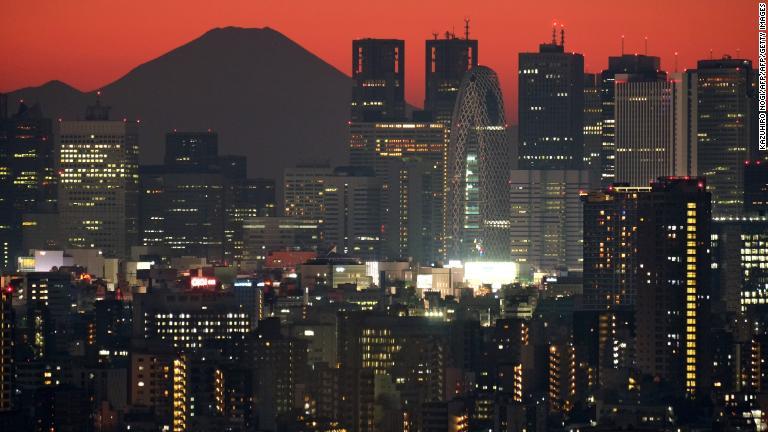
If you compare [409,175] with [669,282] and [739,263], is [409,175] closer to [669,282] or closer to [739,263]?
[739,263]

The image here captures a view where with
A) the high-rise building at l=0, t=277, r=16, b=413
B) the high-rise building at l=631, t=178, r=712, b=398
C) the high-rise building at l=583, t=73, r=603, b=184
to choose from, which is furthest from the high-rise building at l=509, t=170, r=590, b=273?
the high-rise building at l=0, t=277, r=16, b=413

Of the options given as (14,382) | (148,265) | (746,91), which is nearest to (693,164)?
(746,91)

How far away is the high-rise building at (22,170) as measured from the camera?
509 feet

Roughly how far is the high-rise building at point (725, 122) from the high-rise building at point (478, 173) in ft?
51.6

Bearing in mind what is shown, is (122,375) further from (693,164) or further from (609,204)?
(693,164)

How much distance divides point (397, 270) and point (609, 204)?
28090 millimetres

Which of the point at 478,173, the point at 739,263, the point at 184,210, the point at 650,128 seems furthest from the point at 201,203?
the point at 739,263

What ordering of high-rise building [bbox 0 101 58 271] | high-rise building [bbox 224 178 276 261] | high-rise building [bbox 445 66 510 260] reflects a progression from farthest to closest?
1. high-rise building [bbox 224 178 276 261]
2. high-rise building [bbox 445 66 510 260]
3. high-rise building [bbox 0 101 58 271]

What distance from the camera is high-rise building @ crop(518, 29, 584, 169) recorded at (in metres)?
172

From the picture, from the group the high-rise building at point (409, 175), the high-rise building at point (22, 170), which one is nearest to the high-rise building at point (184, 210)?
the high-rise building at point (22, 170)

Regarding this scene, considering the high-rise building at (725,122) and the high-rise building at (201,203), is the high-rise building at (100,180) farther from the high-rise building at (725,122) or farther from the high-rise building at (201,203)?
the high-rise building at (725,122)

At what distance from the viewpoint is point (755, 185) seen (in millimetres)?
137375

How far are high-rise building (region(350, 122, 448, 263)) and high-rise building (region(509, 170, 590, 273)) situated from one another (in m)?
4.25

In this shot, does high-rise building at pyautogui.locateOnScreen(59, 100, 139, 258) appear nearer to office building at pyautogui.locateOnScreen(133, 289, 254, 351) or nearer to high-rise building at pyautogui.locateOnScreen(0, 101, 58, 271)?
high-rise building at pyautogui.locateOnScreen(0, 101, 58, 271)
